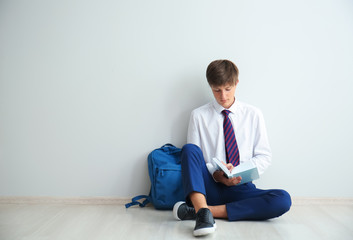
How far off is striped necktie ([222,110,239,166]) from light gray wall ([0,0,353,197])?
26cm

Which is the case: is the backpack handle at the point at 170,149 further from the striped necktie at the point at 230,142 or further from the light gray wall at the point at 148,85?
the striped necktie at the point at 230,142

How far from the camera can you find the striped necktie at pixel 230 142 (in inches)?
84.3

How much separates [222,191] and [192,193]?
0.30 metres

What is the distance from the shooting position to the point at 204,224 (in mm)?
1645

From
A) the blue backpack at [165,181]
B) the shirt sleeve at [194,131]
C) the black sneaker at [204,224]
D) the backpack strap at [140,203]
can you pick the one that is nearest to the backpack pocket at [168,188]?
the blue backpack at [165,181]

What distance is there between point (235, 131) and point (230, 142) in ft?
0.31

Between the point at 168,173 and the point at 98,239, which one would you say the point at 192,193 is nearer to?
the point at 168,173

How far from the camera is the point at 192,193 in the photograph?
1838 mm

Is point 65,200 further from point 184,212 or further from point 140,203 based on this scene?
point 184,212

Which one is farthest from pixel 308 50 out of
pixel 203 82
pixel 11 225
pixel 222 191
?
pixel 11 225

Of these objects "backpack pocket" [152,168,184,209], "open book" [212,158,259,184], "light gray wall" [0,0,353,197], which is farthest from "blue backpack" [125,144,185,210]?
"open book" [212,158,259,184]

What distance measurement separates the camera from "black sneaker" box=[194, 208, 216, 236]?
1.62 m

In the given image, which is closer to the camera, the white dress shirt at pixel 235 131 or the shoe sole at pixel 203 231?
the shoe sole at pixel 203 231

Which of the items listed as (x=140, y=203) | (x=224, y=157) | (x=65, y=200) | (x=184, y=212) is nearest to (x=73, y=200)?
(x=65, y=200)
